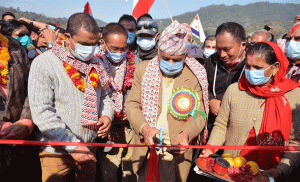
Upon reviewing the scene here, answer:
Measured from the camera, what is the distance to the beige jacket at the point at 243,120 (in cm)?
212

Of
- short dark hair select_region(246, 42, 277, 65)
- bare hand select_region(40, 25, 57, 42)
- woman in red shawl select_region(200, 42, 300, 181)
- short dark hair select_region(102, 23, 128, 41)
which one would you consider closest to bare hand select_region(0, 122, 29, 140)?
short dark hair select_region(102, 23, 128, 41)

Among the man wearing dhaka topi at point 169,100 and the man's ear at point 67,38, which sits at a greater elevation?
the man's ear at point 67,38

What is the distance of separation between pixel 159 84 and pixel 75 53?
40.2 inches

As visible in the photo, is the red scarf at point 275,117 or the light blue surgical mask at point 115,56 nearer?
the red scarf at point 275,117

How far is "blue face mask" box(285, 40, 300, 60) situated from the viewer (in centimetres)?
373

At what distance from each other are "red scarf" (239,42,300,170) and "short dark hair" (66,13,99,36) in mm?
1921

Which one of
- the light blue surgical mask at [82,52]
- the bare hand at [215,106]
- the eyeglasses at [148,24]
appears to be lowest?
the bare hand at [215,106]

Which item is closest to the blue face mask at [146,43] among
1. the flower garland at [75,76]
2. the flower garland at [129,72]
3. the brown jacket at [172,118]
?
the flower garland at [129,72]

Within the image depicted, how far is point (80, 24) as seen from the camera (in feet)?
8.00

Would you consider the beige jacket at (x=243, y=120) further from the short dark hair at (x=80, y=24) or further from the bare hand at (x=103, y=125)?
the short dark hair at (x=80, y=24)

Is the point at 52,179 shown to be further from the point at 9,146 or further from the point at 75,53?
the point at 75,53

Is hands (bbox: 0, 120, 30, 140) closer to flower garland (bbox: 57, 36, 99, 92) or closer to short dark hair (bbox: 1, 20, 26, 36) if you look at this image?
flower garland (bbox: 57, 36, 99, 92)

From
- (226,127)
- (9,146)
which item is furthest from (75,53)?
(226,127)

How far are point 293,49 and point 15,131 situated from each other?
430 cm
